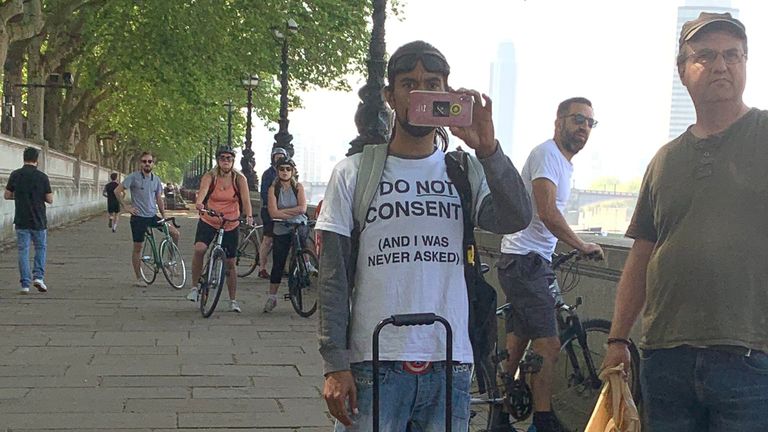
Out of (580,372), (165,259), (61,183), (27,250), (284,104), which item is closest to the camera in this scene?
(580,372)

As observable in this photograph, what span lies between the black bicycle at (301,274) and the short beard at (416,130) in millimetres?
7652

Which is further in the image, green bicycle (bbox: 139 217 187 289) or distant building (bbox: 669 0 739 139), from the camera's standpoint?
green bicycle (bbox: 139 217 187 289)

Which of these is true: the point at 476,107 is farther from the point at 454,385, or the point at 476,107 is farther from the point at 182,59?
the point at 182,59

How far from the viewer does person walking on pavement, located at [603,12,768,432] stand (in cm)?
281

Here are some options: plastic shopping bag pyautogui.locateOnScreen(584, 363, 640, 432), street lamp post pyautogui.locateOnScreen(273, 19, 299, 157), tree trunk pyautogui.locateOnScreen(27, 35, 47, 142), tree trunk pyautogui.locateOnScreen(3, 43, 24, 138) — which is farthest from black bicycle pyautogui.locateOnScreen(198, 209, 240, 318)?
tree trunk pyautogui.locateOnScreen(27, 35, 47, 142)

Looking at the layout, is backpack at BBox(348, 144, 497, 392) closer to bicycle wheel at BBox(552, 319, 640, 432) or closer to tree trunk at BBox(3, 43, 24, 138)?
bicycle wheel at BBox(552, 319, 640, 432)

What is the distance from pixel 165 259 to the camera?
1366 centimetres

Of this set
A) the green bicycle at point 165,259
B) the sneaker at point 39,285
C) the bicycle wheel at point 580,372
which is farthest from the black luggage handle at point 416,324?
the sneaker at point 39,285

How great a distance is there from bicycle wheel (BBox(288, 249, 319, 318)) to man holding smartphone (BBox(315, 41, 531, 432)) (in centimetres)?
763

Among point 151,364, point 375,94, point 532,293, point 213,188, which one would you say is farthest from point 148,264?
point 532,293

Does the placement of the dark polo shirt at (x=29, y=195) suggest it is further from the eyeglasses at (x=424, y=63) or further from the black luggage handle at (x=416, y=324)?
the black luggage handle at (x=416, y=324)

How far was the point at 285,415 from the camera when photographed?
6.18 metres

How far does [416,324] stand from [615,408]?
Answer: 726mm

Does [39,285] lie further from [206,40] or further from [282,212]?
[206,40]
